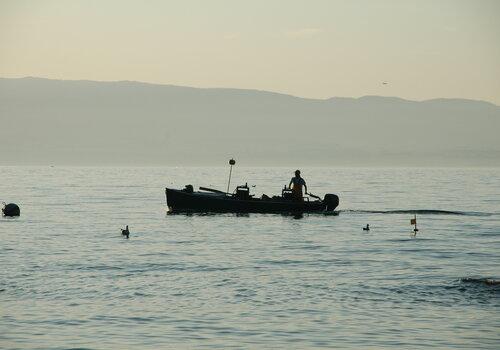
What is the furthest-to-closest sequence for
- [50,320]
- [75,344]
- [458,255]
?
[458,255]
[50,320]
[75,344]

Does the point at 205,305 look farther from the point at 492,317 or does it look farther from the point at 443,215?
the point at 443,215

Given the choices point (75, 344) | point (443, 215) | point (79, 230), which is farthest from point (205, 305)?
point (443, 215)

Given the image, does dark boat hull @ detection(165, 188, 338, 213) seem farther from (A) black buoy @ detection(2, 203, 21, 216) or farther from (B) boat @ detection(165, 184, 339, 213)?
(A) black buoy @ detection(2, 203, 21, 216)

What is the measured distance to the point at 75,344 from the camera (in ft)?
61.8

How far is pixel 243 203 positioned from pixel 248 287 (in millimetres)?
30012

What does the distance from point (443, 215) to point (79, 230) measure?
28.0 meters

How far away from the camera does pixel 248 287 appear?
26531 mm

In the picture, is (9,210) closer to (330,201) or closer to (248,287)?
(330,201)

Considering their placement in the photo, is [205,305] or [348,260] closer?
[205,305]

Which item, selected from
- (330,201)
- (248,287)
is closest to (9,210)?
(330,201)

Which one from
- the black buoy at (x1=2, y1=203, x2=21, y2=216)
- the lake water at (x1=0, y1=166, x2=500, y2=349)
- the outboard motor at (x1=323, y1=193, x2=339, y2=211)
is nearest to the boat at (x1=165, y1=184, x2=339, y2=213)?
the outboard motor at (x1=323, y1=193, x2=339, y2=211)

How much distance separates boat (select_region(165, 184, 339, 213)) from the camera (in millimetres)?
55812

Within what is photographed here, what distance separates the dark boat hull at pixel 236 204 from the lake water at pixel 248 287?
4.58m

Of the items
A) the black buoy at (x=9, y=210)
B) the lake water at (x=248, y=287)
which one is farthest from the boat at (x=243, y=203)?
the black buoy at (x=9, y=210)
